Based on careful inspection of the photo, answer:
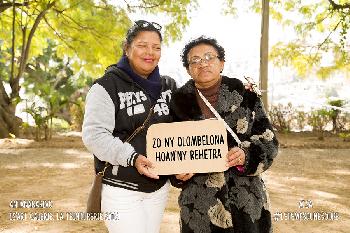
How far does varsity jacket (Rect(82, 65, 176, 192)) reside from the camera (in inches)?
78.0

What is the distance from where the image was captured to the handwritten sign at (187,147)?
205 cm

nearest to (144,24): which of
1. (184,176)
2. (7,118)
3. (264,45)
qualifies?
(184,176)

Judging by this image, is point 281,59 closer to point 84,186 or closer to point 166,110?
point 84,186

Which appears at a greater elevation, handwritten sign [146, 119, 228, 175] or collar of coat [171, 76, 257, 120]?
collar of coat [171, 76, 257, 120]

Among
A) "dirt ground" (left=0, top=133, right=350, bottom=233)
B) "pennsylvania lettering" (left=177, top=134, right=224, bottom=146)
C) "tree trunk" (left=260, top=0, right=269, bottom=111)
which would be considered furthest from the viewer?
"tree trunk" (left=260, top=0, right=269, bottom=111)

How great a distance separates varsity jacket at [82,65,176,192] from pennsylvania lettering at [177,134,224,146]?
0.19 metres

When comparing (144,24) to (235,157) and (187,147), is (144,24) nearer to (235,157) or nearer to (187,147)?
(187,147)

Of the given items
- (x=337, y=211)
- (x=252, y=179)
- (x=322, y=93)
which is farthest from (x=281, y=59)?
(x=322, y=93)

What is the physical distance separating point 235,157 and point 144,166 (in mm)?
484

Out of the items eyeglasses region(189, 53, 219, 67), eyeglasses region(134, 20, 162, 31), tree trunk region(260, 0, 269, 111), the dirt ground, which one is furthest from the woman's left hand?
tree trunk region(260, 0, 269, 111)

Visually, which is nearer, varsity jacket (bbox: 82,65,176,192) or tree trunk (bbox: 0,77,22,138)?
varsity jacket (bbox: 82,65,176,192)

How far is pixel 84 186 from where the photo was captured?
6.20m

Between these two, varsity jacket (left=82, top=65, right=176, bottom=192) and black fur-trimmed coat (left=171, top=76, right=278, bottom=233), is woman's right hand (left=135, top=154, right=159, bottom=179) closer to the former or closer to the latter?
varsity jacket (left=82, top=65, right=176, bottom=192)

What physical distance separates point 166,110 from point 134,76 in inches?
10.5
